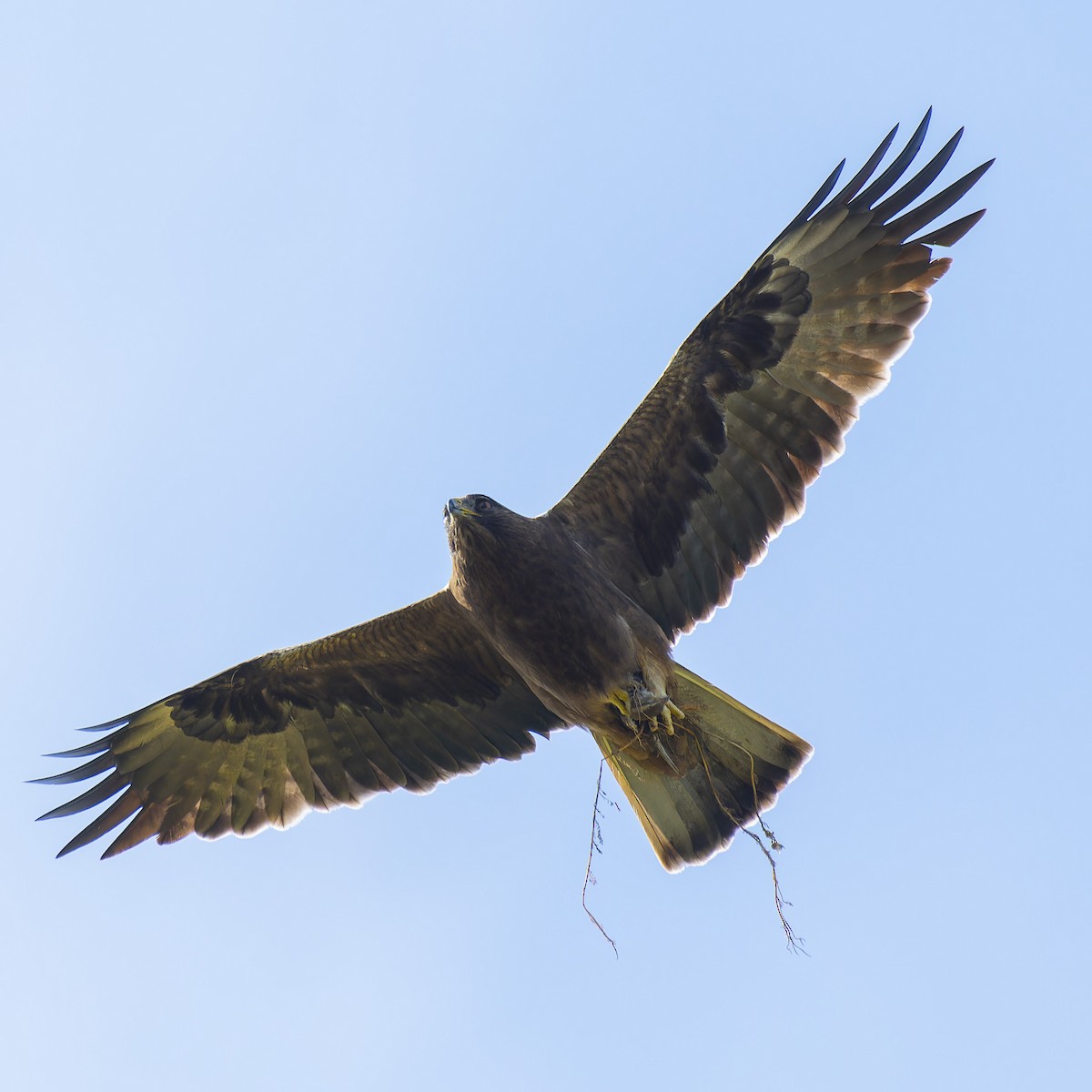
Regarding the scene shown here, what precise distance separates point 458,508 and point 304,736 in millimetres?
2403

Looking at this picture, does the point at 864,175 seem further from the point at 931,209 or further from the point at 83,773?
the point at 83,773

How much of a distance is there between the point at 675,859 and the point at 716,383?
3095 mm

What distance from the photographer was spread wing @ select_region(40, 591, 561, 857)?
9883mm

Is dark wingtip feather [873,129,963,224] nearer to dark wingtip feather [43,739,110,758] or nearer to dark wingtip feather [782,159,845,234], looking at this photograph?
dark wingtip feather [782,159,845,234]

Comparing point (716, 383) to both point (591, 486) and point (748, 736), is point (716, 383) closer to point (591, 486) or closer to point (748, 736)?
point (591, 486)

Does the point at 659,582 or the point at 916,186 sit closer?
the point at 916,186

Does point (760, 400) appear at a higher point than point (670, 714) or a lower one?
higher

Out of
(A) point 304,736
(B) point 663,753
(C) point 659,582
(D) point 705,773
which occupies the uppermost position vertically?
(A) point 304,736

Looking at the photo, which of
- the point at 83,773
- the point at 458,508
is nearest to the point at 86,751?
the point at 83,773

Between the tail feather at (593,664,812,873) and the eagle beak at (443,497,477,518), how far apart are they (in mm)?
1633

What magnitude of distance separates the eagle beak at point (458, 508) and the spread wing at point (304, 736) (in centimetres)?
120

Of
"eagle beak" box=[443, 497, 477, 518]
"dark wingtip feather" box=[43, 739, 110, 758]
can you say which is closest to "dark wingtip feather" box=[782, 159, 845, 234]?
"eagle beak" box=[443, 497, 477, 518]

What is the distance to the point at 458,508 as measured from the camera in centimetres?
884

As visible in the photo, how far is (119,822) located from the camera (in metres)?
10.0
